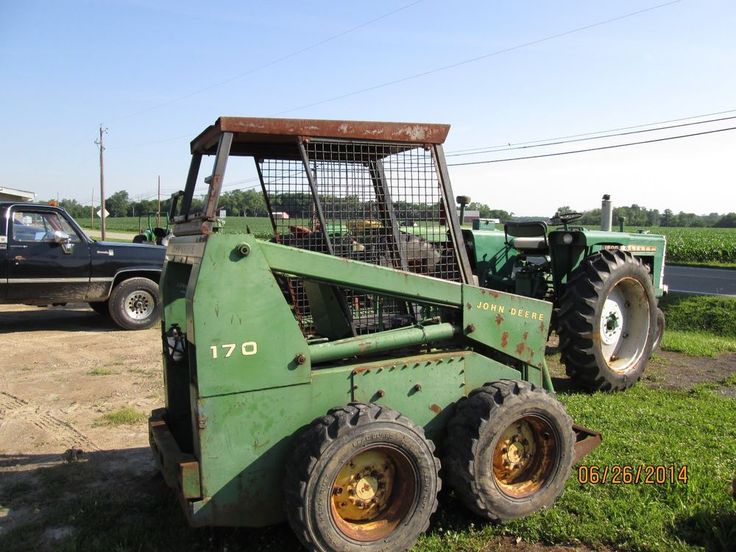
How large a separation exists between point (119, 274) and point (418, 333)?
331 inches

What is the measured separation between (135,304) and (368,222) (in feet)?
26.9

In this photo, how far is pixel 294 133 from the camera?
3.47 metres

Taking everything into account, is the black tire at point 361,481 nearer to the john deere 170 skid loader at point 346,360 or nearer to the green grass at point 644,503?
the john deere 170 skid loader at point 346,360

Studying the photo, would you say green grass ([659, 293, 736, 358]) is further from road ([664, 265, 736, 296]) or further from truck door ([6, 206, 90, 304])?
truck door ([6, 206, 90, 304])

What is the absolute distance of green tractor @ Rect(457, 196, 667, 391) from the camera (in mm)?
6559

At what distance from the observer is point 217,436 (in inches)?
121

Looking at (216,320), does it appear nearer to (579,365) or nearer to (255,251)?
(255,251)

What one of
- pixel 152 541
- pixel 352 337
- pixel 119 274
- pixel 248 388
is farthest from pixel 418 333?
pixel 119 274

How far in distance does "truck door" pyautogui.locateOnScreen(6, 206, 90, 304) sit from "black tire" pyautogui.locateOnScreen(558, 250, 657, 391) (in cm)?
783

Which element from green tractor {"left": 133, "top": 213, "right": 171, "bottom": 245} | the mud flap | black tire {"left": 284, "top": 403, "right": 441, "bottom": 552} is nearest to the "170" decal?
black tire {"left": 284, "top": 403, "right": 441, "bottom": 552}

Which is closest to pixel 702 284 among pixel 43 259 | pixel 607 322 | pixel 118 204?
pixel 607 322

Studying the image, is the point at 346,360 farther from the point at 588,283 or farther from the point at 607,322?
the point at 607,322

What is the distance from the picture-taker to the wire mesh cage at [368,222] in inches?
144
